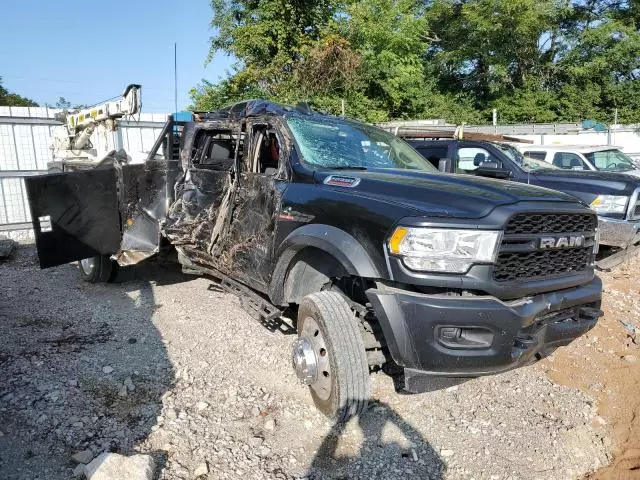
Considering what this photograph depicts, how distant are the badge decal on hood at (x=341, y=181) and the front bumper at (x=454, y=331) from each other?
79cm

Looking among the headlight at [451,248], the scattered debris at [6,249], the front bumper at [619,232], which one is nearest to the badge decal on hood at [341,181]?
the headlight at [451,248]

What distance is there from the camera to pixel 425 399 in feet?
12.2

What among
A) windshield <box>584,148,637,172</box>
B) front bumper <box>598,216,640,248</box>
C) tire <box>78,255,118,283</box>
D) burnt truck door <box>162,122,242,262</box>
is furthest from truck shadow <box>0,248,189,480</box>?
windshield <box>584,148,637,172</box>

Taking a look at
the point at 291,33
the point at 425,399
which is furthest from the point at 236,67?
the point at 425,399

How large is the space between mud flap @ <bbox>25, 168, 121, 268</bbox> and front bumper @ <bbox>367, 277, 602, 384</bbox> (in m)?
3.62

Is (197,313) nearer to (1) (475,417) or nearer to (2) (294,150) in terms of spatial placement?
(2) (294,150)

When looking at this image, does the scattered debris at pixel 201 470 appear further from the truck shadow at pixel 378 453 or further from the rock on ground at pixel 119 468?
the truck shadow at pixel 378 453

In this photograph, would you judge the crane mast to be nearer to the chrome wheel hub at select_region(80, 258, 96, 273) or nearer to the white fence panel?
the chrome wheel hub at select_region(80, 258, 96, 273)

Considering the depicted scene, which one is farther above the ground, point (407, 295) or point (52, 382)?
point (407, 295)

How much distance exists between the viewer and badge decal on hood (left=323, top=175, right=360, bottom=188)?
336 cm

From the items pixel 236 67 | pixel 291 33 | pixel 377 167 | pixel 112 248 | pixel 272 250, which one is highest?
pixel 291 33

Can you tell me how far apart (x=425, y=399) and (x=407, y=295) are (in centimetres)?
130

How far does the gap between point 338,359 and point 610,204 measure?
531 cm

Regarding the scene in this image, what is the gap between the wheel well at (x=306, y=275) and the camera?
360 centimetres
